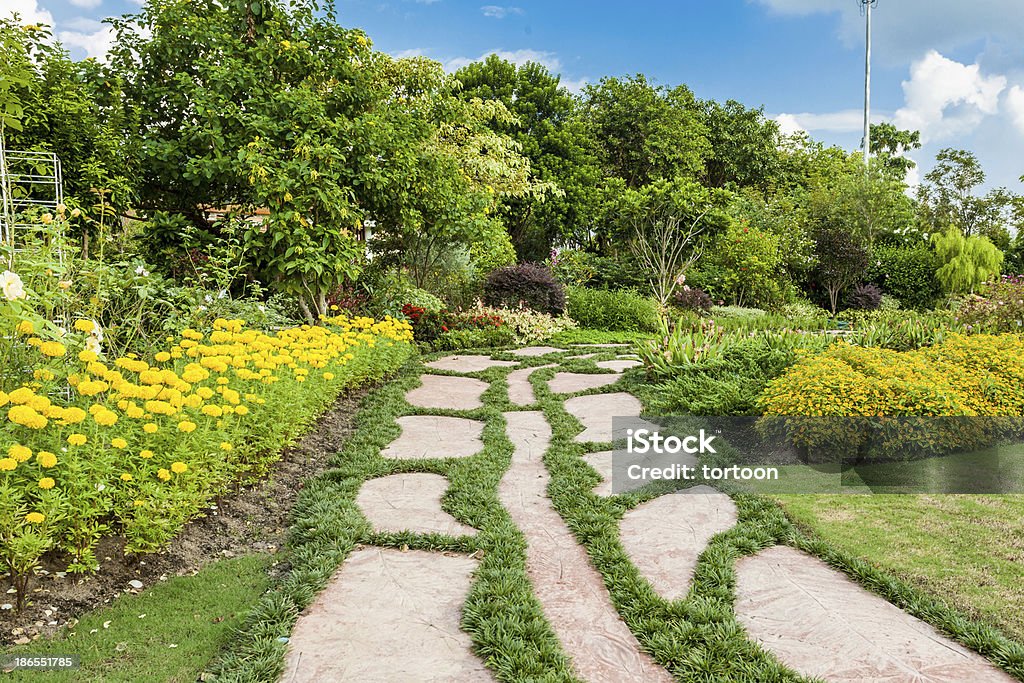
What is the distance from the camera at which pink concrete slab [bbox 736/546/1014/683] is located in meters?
1.87

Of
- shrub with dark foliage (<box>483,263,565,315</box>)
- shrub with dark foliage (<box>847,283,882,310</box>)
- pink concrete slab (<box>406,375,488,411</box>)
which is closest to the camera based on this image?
pink concrete slab (<box>406,375,488,411</box>)

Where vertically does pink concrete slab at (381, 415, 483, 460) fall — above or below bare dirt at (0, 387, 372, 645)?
above

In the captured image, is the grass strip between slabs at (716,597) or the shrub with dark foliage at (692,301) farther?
the shrub with dark foliage at (692,301)

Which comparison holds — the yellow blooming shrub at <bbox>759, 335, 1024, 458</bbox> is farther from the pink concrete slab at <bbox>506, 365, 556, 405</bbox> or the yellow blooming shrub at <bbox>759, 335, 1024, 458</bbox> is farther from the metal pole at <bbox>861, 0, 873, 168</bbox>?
the metal pole at <bbox>861, 0, 873, 168</bbox>

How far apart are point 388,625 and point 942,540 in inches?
96.3

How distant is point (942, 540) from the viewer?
278 centimetres

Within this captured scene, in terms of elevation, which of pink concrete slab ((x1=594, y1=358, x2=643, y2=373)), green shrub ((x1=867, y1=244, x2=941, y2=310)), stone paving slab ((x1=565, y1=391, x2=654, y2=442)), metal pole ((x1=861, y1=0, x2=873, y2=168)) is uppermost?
metal pole ((x1=861, y1=0, x2=873, y2=168))

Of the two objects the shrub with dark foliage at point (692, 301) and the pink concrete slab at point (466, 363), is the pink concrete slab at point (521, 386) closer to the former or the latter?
the pink concrete slab at point (466, 363)

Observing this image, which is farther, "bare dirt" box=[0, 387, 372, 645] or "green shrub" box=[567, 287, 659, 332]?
"green shrub" box=[567, 287, 659, 332]

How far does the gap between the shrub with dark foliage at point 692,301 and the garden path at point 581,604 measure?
9.10m

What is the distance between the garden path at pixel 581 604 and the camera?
190 centimetres

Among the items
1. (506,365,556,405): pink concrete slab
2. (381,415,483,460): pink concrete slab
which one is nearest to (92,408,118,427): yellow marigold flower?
(381,415,483,460): pink concrete slab

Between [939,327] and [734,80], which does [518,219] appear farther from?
[939,327]

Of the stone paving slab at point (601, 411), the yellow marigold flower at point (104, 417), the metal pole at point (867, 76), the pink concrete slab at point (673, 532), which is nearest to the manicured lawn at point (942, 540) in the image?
the pink concrete slab at point (673, 532)
